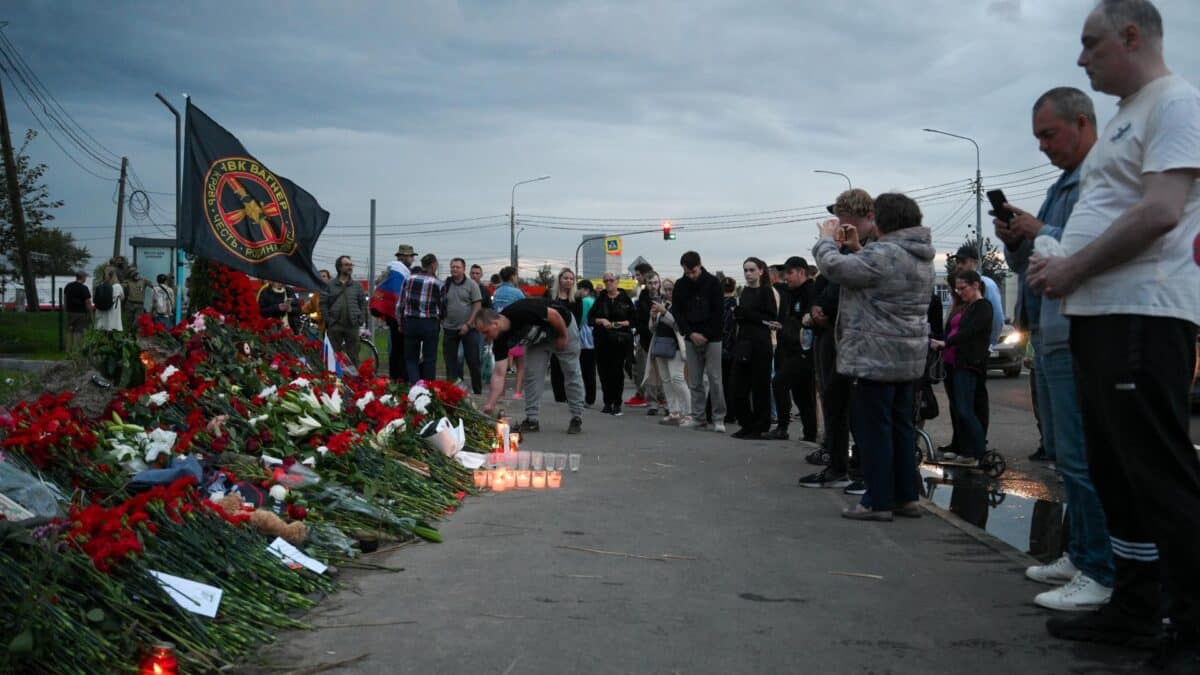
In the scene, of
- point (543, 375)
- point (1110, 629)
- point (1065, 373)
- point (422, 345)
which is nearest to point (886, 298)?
point (1065, 373)

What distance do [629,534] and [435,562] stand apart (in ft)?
4.08

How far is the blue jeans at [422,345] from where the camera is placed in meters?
14.8

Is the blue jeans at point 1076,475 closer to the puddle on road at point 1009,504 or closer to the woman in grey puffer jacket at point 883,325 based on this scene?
the puddle on road at point 1009,504

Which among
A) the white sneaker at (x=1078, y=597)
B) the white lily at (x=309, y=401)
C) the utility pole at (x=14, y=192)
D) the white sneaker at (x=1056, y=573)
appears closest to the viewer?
the white sneaker at (x=1078, y=597)

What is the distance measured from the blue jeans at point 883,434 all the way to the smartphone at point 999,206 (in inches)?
76.5

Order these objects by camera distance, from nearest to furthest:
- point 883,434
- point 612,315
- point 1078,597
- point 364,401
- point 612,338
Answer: point 1078,597 < point 883,434 < point 364,401 < point 612,338 < point 612,315

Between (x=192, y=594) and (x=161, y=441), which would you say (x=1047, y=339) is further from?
(x=161, y=441)

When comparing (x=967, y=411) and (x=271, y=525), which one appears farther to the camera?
(x=967, y=411)

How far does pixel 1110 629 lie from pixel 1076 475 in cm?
83

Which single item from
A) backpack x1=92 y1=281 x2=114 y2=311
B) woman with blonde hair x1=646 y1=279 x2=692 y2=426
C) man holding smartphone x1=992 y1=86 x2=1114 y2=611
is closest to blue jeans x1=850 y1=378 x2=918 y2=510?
man holding smartphone x1=992 y1=86 x2=1114 y2=611

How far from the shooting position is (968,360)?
988 cm

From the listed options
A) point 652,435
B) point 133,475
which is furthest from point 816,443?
point 133,475

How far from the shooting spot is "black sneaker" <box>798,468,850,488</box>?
26.5 ft

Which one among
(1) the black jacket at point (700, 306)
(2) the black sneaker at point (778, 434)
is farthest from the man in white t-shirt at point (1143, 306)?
(1) the black jacket at point (700, 306)
